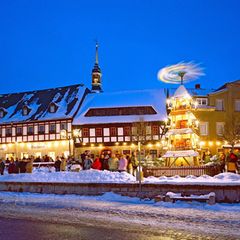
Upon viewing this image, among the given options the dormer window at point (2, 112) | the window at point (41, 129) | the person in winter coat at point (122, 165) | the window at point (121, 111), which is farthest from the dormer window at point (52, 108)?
the person in winter coat at point (122, 165)

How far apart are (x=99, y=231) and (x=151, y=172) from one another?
13.3 m

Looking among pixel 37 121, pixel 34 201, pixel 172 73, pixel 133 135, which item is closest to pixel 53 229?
pixel 34 201

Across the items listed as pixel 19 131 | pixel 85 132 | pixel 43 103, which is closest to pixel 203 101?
pixel 85 132

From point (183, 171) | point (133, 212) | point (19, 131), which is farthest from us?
point (19, 131)

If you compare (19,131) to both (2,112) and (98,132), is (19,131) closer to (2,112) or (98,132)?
(2,112)

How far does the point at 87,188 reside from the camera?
21672mm

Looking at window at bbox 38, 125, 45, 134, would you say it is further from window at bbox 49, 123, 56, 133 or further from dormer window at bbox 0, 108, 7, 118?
dormer window at bbox 0, 108, 7, 118

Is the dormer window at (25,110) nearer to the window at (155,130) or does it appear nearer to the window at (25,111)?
the window at (25,111)

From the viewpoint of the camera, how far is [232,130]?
4859 centimetres

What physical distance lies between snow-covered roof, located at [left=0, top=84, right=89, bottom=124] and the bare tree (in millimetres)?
19115

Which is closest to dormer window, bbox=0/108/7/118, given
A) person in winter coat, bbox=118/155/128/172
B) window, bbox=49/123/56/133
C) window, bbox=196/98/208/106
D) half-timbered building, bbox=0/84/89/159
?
half-timbered building, bbox=0/84/89/159

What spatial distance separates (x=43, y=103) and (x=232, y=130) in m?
27.1

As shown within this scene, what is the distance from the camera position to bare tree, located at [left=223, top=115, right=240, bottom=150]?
47487 millimetres

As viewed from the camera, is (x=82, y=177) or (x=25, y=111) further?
(x=25, y=111)
